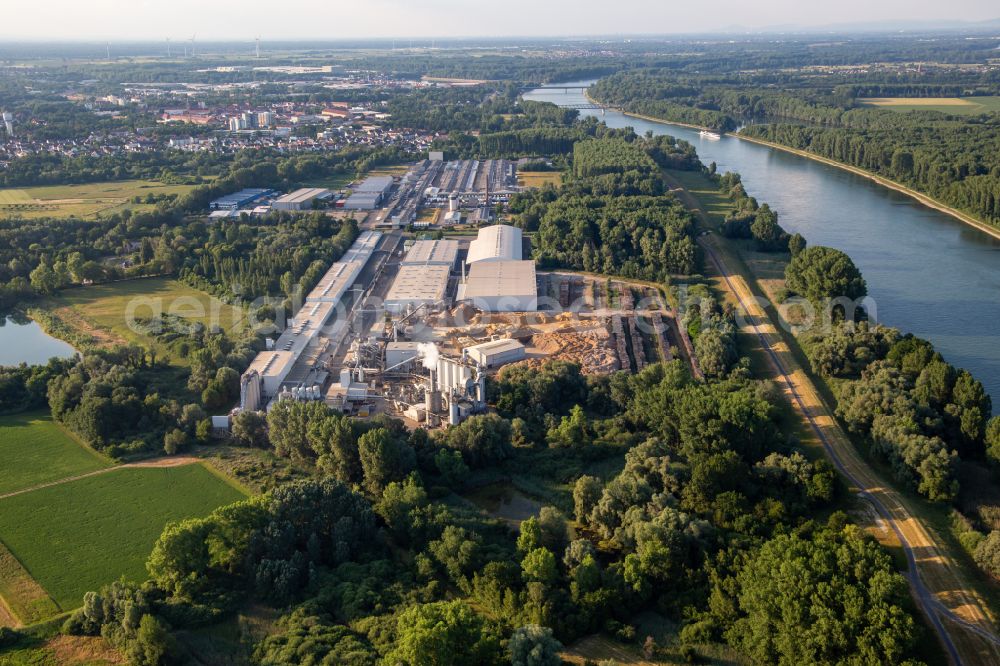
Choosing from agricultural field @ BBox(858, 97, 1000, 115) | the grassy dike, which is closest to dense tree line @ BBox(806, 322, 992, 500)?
the grassy dike

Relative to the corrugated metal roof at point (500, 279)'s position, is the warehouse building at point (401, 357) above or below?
below

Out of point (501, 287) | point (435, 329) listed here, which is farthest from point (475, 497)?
point (501, 287)

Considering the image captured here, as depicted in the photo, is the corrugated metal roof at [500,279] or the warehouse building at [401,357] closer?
the warehouse building at [401,357]

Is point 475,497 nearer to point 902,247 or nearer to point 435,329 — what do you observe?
point 435,329

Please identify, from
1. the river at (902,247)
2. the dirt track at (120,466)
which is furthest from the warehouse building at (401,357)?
the river at (902,247)

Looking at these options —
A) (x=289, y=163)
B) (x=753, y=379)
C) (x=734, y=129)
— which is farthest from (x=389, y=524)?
(x=734, y=129)

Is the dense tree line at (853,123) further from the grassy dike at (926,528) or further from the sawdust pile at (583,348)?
the sawdust pile at (583,348)
